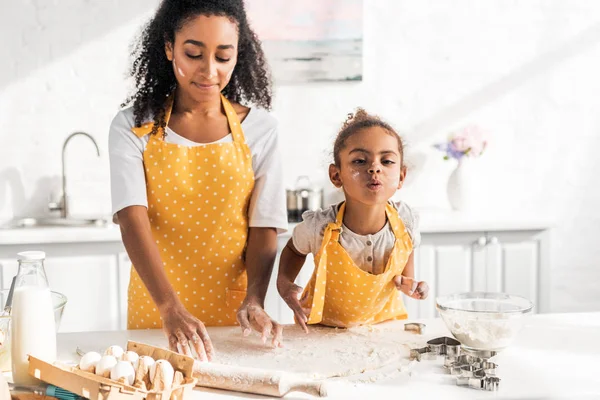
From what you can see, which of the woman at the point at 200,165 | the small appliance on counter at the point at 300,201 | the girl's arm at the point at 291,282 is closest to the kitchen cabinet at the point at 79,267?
the small appliance on counter at the point at 300,201

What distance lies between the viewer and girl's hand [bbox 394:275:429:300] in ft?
5.54

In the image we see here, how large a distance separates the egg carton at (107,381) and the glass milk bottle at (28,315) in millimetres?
46

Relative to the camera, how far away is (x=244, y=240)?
1.89 m

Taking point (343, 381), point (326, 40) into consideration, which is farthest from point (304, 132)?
point (343, 381)

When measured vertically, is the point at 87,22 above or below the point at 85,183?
above

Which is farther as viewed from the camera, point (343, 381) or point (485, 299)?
point (485, 299)

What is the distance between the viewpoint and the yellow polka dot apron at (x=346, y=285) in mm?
1725

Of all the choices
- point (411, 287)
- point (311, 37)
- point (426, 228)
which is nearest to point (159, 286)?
point (411, 287)

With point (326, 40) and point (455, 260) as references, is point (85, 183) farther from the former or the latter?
point (455, 260)

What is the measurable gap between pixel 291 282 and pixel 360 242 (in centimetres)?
19

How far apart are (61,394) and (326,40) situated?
2.77 m

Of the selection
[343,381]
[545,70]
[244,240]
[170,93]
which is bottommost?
[343,381]

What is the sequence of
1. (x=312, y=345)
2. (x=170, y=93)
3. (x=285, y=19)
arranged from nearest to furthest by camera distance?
(x=312, y=345), (x=170, y=93), (x=285, y=19)

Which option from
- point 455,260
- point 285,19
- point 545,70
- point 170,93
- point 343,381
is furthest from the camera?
point 545,70
